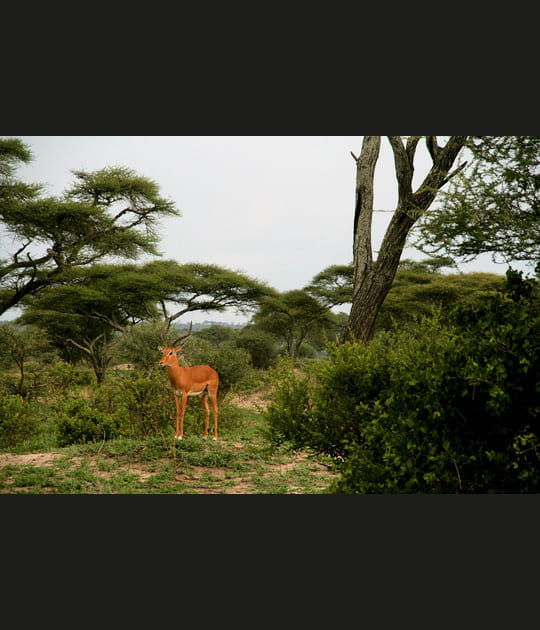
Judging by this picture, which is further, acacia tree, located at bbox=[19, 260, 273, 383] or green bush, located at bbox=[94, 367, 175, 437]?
acacia tree, located at bbox=[19, 260, 273, 383]

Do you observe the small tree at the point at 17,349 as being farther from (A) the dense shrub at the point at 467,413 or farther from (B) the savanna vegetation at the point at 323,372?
(A) the dense shrub at the point at 467,413

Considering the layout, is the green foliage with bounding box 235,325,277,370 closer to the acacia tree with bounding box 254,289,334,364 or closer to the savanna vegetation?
the acacia tree with bounding box 254,289,334,364

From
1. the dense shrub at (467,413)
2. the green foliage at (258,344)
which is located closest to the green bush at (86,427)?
the dense shrub at (467,413)

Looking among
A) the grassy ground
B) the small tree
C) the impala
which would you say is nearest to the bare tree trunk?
the grassy ground

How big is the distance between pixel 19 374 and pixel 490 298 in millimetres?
7083

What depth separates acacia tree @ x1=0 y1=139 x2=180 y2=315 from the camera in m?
7.48

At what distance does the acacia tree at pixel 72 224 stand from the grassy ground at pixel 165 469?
3463mm

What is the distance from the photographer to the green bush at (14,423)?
5.77 m

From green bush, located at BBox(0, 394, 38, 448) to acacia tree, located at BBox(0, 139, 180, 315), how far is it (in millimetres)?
1575

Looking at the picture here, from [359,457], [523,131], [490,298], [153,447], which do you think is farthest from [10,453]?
[523,131]

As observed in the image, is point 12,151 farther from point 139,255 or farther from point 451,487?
point 451,487

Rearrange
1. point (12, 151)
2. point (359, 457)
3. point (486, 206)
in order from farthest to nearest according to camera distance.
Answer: point (12, 151), point (486, 206), point (359, 457)

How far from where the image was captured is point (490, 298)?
93.1 inches

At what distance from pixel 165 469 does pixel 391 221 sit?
2.75 metres
